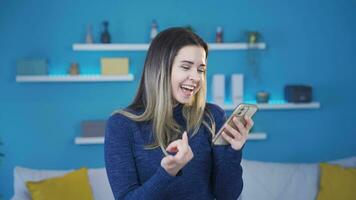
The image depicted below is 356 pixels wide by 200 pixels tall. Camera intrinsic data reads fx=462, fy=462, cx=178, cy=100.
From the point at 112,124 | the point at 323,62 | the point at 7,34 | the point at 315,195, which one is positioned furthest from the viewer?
the point at 323,62

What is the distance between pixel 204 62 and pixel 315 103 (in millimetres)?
2288

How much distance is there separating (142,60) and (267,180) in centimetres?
129

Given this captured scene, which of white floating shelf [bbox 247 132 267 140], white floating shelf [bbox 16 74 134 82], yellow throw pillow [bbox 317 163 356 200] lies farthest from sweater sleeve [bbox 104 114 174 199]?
white floating shelf [bbox 247 132 267 140]

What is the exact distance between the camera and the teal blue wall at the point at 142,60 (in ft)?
10.9

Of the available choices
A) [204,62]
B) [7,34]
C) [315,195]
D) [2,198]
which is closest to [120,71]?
[7,34]

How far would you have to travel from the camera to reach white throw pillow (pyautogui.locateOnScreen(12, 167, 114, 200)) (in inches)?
102

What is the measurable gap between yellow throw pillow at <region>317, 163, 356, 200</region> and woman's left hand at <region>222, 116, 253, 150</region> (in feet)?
5.12

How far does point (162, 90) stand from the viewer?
1384 millimetres

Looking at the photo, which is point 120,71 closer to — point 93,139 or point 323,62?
point 93,139

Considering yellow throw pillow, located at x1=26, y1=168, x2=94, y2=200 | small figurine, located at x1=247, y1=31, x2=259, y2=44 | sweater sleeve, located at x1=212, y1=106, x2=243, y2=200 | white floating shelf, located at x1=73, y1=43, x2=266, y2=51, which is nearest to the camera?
sweater sleeve, located at x1=212, y1=106, x2=243, y2=200

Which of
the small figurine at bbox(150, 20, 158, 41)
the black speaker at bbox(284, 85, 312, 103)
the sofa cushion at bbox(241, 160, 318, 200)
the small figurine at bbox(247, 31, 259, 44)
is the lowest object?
the sofa cushion at bbox(241, 160, 318, 200)

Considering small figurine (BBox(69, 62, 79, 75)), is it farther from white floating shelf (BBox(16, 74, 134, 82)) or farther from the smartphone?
the smartphone

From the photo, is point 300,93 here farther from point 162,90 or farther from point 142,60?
point 162,90

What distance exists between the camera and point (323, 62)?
3598 millimetres
